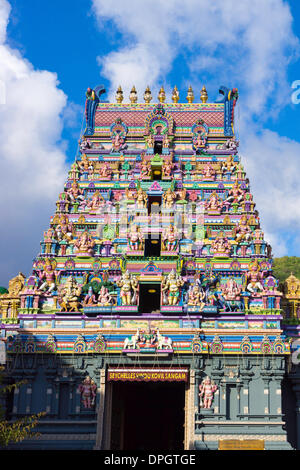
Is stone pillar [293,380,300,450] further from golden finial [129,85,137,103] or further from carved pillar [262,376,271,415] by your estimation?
golden finial [129,85,137,103]

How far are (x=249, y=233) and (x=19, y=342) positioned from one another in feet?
48.6

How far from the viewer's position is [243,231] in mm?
37781

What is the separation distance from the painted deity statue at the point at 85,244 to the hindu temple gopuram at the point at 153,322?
125 mm

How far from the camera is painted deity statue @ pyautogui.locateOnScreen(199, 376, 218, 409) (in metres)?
31.9

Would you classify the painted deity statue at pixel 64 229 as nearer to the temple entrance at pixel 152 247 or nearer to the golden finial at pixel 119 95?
the temple entrance at pixel 152 247

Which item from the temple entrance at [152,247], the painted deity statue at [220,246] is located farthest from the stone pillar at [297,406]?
the temple entrance at [152,247]

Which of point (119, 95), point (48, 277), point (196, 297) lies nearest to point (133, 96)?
point (119, 95)

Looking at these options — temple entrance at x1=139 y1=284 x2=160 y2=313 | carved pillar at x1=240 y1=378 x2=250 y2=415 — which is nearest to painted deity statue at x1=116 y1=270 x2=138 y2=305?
temple entrance at x1=139 y1=284 x2=160 y2=313

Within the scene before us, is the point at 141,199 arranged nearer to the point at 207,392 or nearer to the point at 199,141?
the point at 199,141

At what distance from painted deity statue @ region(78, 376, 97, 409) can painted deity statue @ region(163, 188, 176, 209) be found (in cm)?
1237

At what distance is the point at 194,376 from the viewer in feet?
106

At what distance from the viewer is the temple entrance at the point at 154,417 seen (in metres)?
40.5

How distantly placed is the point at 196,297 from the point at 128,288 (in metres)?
3.69

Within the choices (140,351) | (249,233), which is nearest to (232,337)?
(140,351)
